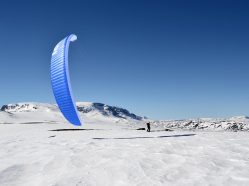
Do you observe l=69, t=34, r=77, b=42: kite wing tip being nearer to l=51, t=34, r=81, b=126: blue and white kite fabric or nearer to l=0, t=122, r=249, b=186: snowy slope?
l=51, t=34, r=81, b=126: blue and white kite fabric

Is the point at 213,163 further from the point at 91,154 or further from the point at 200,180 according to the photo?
the point at 91,154

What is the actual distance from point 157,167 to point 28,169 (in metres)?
4.17

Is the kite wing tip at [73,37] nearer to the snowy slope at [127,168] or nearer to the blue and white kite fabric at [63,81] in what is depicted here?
the blue and white kite fabric at [63,81]

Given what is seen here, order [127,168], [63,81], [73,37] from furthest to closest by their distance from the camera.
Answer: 1. [73,37]
2. [63,81]
3. [127,168]

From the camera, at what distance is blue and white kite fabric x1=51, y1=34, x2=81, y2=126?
1941 centimetres

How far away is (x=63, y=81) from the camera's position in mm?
19594

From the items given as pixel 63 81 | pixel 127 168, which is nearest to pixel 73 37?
pixel 63 81

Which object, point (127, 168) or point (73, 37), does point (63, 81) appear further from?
point (127, 168)

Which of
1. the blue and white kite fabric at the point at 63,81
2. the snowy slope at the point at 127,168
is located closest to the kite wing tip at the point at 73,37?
the blue and white kite fabric at the point at 63,81

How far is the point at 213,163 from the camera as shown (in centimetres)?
1093

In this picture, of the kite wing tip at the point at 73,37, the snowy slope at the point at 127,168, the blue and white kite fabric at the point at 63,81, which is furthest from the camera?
the kite wing tip at the point at 73,37

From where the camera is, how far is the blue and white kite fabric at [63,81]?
63.7 ft

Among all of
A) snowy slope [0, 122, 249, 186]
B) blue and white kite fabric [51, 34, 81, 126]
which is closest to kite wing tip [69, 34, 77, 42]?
blue and white kite fabric [51, 34, 81, 126]

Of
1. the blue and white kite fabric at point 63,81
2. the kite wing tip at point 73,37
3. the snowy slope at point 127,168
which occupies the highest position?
the kite wing tip at point 73,37
